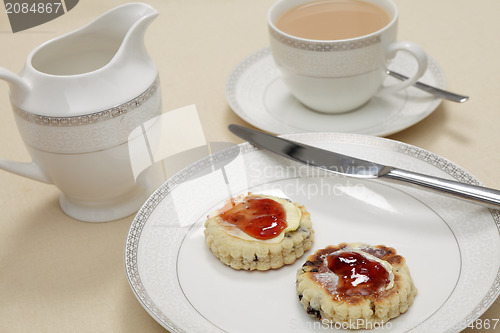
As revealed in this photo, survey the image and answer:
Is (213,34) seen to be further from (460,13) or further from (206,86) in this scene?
(460,13)

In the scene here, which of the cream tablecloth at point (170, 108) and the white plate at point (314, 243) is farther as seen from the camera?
the cream tablecloth at point (170, 108)

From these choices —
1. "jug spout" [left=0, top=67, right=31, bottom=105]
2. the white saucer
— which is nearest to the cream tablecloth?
the white saucer

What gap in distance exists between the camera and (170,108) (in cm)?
147

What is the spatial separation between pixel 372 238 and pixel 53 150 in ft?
1.85

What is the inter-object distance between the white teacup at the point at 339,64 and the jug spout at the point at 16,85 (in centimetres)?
54

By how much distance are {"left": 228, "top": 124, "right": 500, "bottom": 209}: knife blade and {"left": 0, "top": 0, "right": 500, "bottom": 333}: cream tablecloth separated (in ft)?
0.50

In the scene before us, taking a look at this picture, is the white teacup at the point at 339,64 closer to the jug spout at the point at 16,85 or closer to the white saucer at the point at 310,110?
the white saucer at the point at 310,110

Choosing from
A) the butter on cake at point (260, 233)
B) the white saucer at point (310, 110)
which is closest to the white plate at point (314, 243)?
the butter on cake at point (260, 233)

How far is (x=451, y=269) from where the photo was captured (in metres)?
0.94

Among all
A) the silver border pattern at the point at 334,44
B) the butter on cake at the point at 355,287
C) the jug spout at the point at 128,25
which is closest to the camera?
the butter on cake at the point at 355,287

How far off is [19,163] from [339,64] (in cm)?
66

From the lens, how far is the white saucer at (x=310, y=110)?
1338mm

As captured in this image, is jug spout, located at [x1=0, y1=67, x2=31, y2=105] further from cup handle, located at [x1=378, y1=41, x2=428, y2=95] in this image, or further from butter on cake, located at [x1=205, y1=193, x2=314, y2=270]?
cup handle, located at [x1=378, y1=41, x2=428, y2=95]

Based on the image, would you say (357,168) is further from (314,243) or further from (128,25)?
(128,25)
